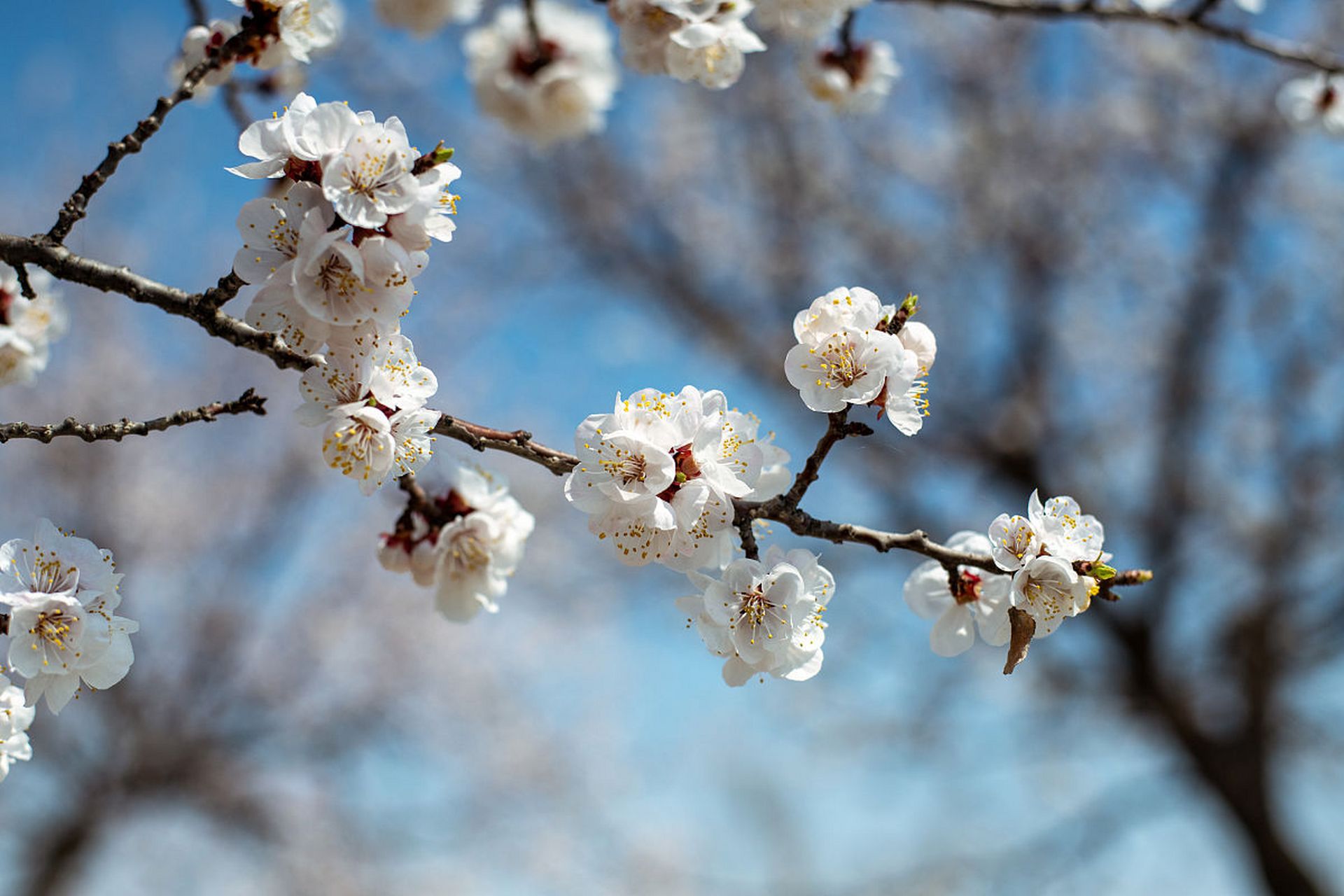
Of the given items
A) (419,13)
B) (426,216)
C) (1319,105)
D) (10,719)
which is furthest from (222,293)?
(1319,105)

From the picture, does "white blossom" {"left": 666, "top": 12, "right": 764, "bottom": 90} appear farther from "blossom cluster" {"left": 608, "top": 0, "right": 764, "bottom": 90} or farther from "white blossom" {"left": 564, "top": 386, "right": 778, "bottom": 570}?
"white blossom" {"left": 564, "top": 386, "right": 778, "bottom": 570}

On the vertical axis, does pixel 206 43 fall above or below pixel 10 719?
above

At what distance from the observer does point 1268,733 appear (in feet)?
20.1

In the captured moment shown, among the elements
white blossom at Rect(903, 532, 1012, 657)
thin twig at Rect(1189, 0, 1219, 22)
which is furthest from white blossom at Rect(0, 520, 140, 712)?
thin twig at Rect(1189, 0, 1219, 22)

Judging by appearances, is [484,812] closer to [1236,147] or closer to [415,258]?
[1236,147]

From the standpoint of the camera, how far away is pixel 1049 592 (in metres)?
1.12

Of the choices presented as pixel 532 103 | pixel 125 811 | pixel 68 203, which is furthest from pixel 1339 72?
pixel 125 811

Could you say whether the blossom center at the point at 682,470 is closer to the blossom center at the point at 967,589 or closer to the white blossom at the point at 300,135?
the blossom center at the point at 967,589

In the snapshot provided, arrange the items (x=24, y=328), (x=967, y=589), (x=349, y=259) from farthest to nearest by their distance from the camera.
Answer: (x=24, y=328), (x=967, y=589), (x=349, y=259)

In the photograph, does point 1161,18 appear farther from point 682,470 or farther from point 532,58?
point 682,470

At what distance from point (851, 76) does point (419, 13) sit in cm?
113

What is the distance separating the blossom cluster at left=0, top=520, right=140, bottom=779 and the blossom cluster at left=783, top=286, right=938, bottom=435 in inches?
34.6

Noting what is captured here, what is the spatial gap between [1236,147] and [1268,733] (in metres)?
4.00

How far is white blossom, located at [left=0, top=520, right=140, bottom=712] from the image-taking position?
1.11m
